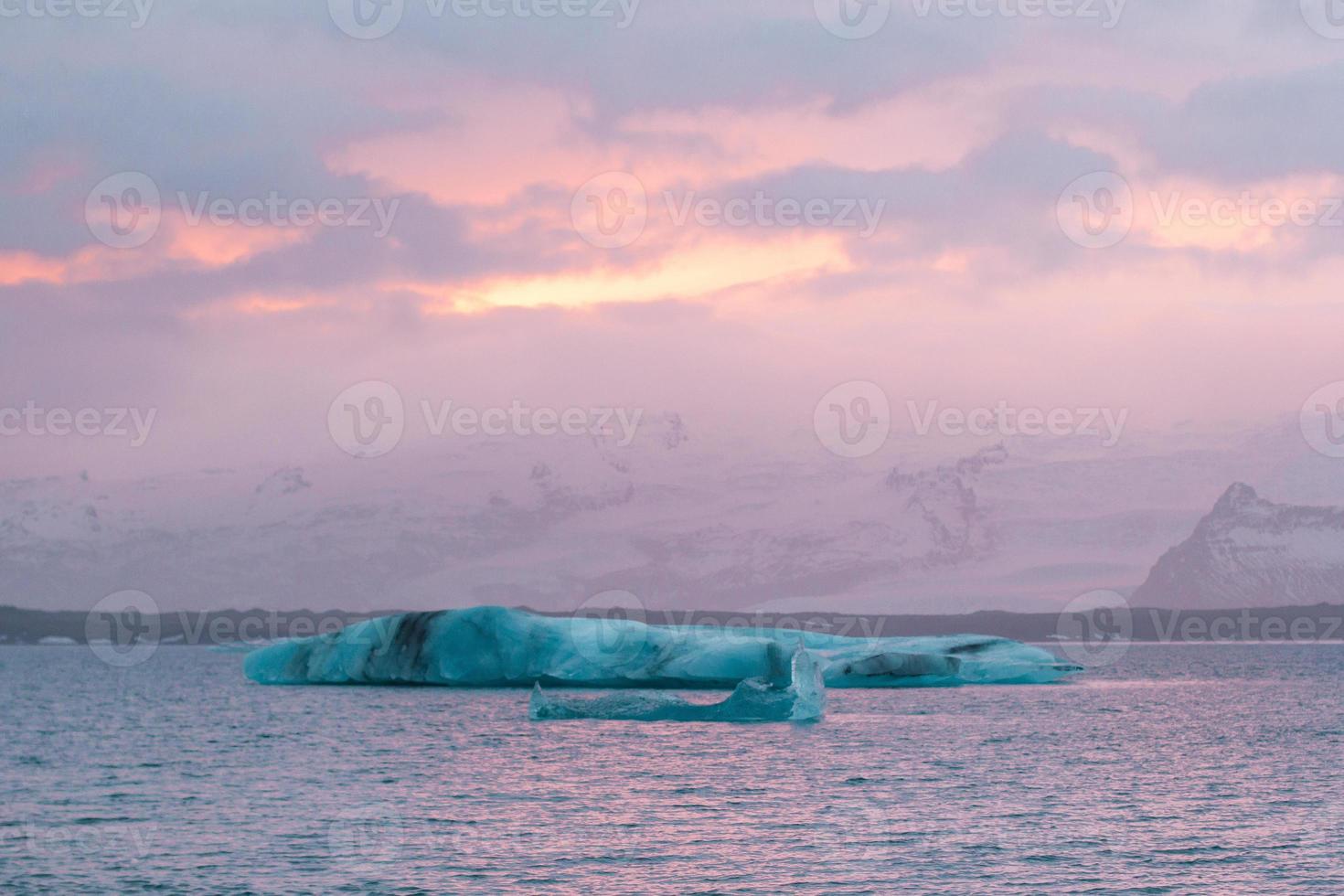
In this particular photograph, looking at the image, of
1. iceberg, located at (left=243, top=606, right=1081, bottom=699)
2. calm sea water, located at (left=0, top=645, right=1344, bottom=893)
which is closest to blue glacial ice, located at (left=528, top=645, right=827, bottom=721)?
calm sea water, located at (left=0, top=645, right=1344, bottom=893)

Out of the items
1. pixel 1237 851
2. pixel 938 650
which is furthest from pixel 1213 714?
pixel 1237 851

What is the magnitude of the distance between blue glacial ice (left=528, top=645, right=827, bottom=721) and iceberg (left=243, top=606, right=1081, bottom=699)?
584cm

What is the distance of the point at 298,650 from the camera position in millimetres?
73750

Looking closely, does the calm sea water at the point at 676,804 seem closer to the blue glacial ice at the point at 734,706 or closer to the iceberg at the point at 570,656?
the blue glacial ice at the point at 734,706

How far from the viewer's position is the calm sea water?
22359 millimetres

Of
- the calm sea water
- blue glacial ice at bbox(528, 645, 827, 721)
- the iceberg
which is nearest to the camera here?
the calm sea water

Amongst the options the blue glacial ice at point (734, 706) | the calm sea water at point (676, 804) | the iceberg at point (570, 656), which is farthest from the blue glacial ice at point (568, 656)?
the blue glacial ice at point (734, 706)

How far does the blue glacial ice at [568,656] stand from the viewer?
62.3m

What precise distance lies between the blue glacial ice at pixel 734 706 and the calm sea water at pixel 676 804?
0.68 metres

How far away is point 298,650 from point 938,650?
1353 inches

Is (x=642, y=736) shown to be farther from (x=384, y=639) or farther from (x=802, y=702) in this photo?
(x=384, y=639)

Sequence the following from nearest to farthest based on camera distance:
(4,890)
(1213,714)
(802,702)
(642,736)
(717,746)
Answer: (4,890), (717,746), (642,736), (802,702), (1213,714)

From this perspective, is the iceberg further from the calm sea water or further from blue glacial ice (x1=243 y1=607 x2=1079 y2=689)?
the calm sea water

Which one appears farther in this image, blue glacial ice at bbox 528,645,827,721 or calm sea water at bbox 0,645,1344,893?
blue glacial ice at bbox 528,645,827,721
